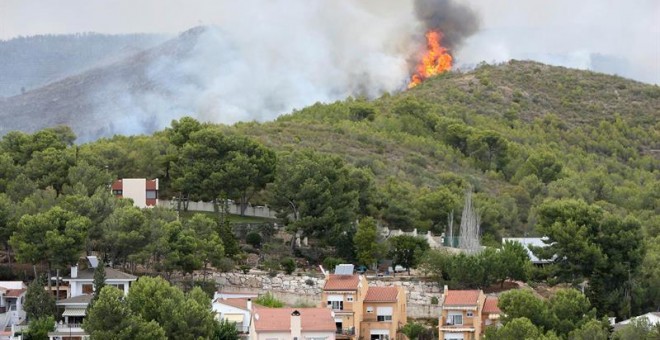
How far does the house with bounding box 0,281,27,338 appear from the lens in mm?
65812

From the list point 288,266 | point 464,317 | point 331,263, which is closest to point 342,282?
point 464,317

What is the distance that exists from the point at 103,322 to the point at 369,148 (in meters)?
52.4

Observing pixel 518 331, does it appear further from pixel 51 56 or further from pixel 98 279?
pixel 51 56

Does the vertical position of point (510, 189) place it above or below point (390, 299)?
above

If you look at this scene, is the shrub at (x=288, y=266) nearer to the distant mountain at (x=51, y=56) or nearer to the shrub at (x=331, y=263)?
the shrub at (x=331, y=263)

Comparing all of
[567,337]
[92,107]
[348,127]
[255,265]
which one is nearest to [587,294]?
[567,337]

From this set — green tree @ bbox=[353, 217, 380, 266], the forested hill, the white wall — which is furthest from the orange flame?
green tree @ bbox=[353, 217, 380, 266]

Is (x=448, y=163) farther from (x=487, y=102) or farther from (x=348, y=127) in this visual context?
(x=487, y=102)

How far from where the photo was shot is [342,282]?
69.0 metres

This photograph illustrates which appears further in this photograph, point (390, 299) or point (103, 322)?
point (390, 299)

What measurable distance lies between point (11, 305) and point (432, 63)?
89019 millimetres

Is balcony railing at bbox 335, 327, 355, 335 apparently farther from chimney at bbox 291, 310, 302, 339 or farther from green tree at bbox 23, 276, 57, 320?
green tree at bbox 23, 276, 57, 320

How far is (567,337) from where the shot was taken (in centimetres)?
6444

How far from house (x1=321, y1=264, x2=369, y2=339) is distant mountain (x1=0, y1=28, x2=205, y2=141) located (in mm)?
47195
